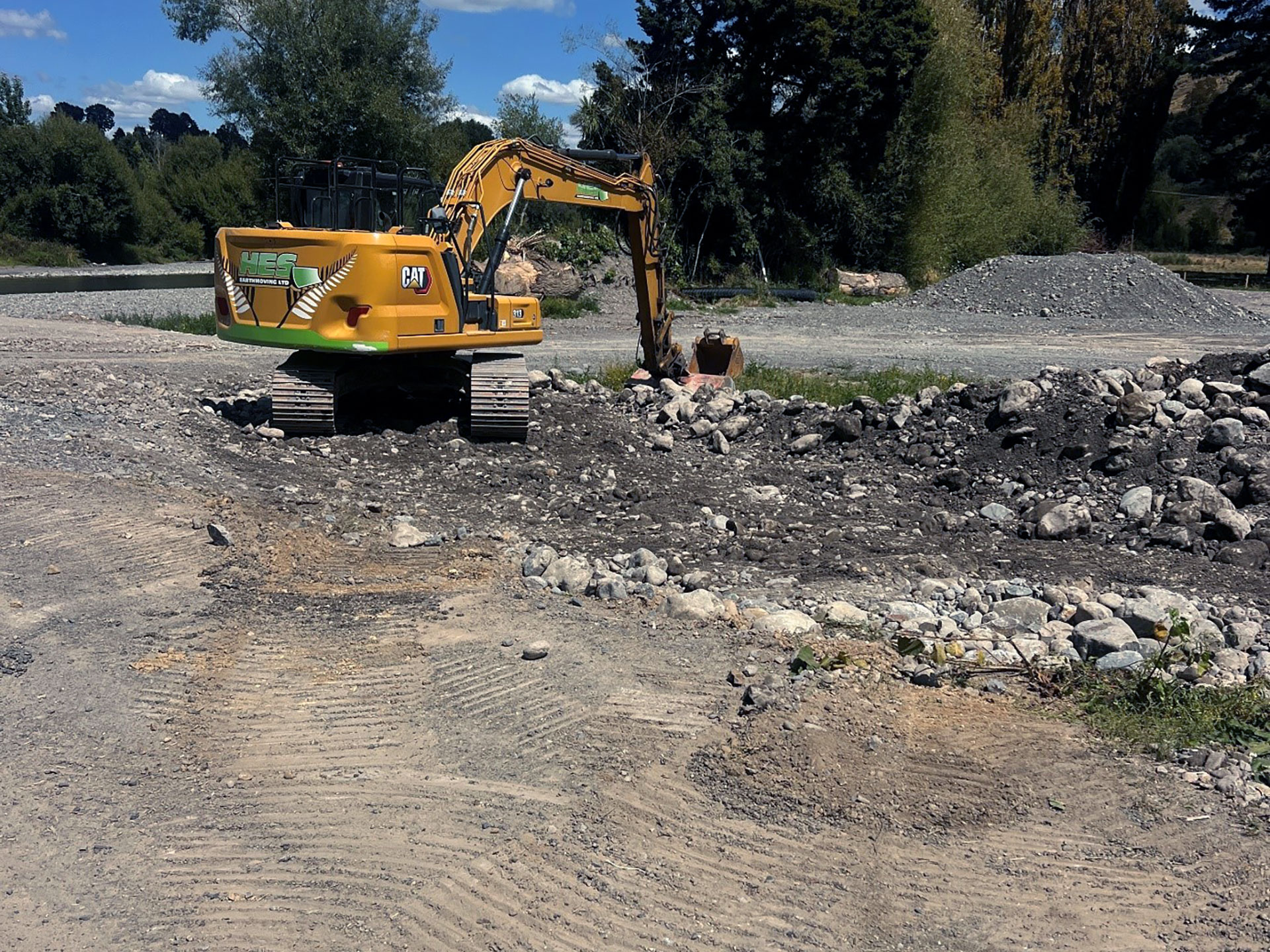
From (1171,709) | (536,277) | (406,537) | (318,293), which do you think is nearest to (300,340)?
(318,293)

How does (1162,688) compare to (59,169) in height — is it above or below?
below

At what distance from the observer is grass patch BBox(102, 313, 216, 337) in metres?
19.3

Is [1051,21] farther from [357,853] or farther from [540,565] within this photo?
[357,853]

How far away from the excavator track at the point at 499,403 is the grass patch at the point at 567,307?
1288 cm

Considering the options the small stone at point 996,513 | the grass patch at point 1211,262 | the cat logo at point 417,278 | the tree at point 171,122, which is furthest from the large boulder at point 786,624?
the tree at point 171,122

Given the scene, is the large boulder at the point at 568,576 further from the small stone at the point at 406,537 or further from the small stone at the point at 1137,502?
the small stone at the point at 1137,502

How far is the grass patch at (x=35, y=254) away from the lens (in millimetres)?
42644

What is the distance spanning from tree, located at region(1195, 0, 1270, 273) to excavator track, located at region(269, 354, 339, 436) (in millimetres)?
39885

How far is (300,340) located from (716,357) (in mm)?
5995

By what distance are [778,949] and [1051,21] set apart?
47.6 m

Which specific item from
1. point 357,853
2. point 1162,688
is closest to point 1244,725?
point 1162,688

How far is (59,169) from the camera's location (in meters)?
45.6

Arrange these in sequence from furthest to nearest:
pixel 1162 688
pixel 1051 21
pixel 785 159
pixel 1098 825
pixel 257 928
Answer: pixel 1051 21 < pixel 785 159 < pixel 1162 688 < pixel 1098 825 < pixel 257 928

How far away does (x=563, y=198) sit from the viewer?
11.2 metres
